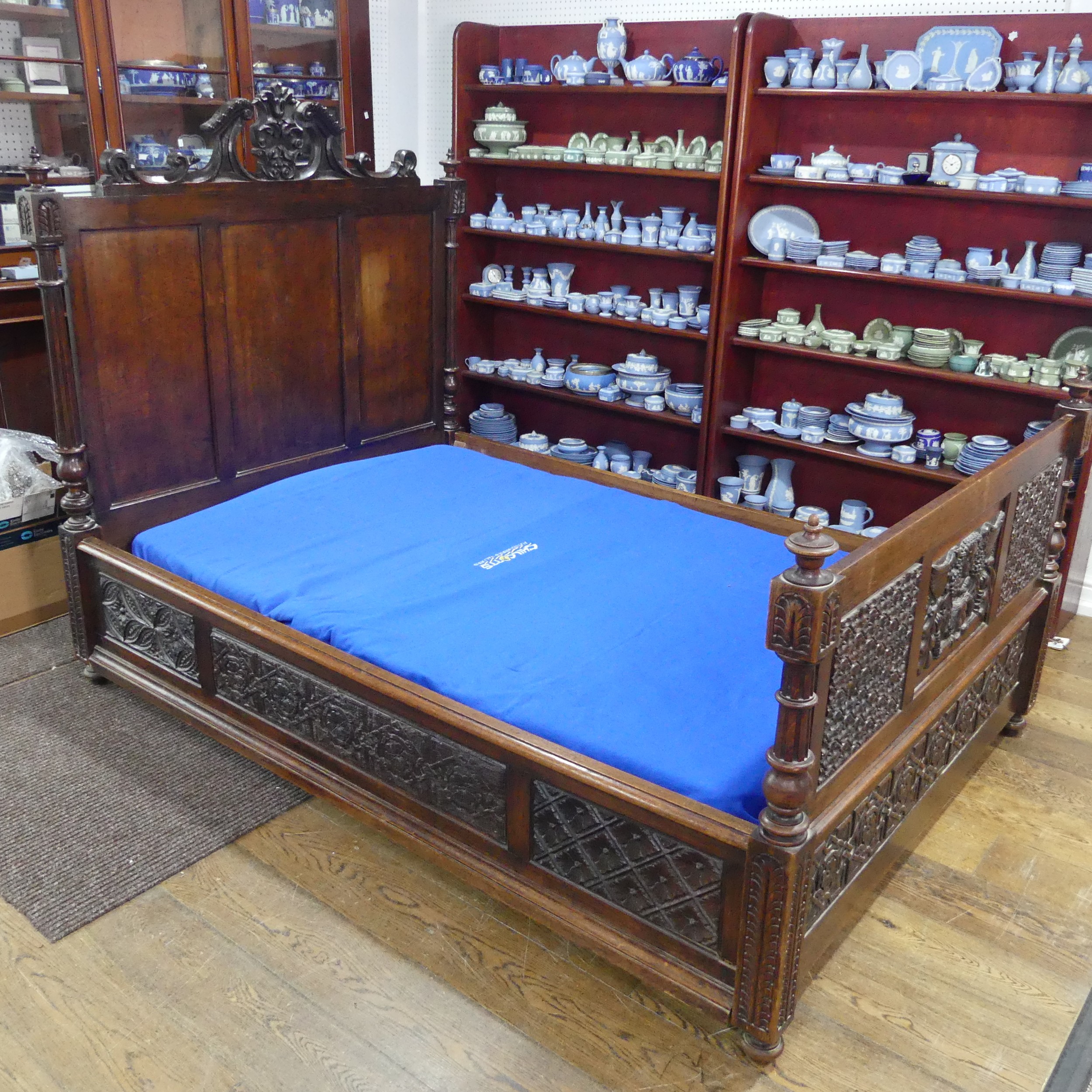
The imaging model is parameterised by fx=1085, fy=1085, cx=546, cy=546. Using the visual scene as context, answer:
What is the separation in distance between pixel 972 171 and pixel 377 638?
2.54 m

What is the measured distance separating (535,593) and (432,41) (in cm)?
337

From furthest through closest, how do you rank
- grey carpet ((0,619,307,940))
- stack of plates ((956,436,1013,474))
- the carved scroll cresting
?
stack of plates ((956,436,1013,474)) < the carved scroll cresting < grey carpet ((0,619,307,940))

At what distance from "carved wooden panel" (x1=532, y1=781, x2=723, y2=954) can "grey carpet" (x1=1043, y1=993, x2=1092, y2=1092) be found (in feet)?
2.16

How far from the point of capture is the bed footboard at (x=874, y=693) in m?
1.69

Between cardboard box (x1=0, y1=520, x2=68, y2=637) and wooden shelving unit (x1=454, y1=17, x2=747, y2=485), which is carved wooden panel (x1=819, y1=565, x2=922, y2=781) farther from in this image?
cardboard box (x1=0, y1=520, x2=68, y2=637)

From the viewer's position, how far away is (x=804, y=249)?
3.79 m

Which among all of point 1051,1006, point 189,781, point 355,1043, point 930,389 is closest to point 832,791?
point 1051,1006

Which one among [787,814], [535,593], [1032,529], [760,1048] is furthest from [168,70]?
[760,1048]

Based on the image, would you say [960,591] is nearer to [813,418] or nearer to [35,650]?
[813,418]

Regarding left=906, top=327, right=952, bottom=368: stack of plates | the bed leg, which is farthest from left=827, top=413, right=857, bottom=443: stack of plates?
the bed leg

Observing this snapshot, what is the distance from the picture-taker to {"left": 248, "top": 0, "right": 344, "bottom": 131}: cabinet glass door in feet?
14.3

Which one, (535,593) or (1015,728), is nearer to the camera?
(535,593)

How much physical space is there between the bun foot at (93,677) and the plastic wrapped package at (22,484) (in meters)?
0.52

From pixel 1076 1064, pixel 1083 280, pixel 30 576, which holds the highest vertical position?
pixel 1083 280
